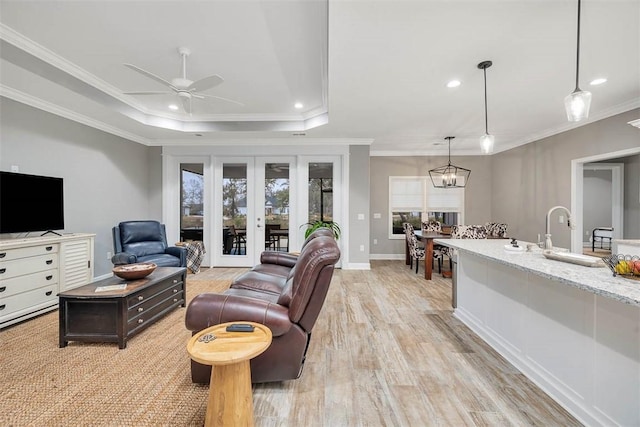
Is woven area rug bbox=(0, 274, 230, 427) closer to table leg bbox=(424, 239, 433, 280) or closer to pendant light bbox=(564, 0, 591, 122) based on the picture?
pendant light bbox=(564, 0, 591, 122)

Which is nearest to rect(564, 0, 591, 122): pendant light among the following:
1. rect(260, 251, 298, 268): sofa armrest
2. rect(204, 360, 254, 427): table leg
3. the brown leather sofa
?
the brown leather sofa

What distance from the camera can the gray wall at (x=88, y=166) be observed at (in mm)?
3289

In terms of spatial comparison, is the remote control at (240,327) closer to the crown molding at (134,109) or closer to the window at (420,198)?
the crown molding at (134,109)

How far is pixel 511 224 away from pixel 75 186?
8.08 meters

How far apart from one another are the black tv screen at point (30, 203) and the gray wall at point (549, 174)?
7.46 meters

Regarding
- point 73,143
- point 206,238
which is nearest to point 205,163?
point 206,238

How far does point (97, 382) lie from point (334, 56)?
3120mm

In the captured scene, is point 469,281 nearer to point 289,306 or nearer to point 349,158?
point 289,306

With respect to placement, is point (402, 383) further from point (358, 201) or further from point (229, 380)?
point (358, 201)

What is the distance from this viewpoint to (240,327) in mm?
1519

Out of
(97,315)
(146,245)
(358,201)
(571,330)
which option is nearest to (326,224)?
(358,201)

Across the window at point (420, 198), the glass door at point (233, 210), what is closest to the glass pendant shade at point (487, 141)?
the window at point (420, 198)

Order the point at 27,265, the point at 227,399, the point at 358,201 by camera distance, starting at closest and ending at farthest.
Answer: the point at 227,399
the point at 27,265
the point at 358,201

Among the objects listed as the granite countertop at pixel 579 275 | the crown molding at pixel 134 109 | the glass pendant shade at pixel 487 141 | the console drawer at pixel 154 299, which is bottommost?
the console drawer at pixel 154 299
